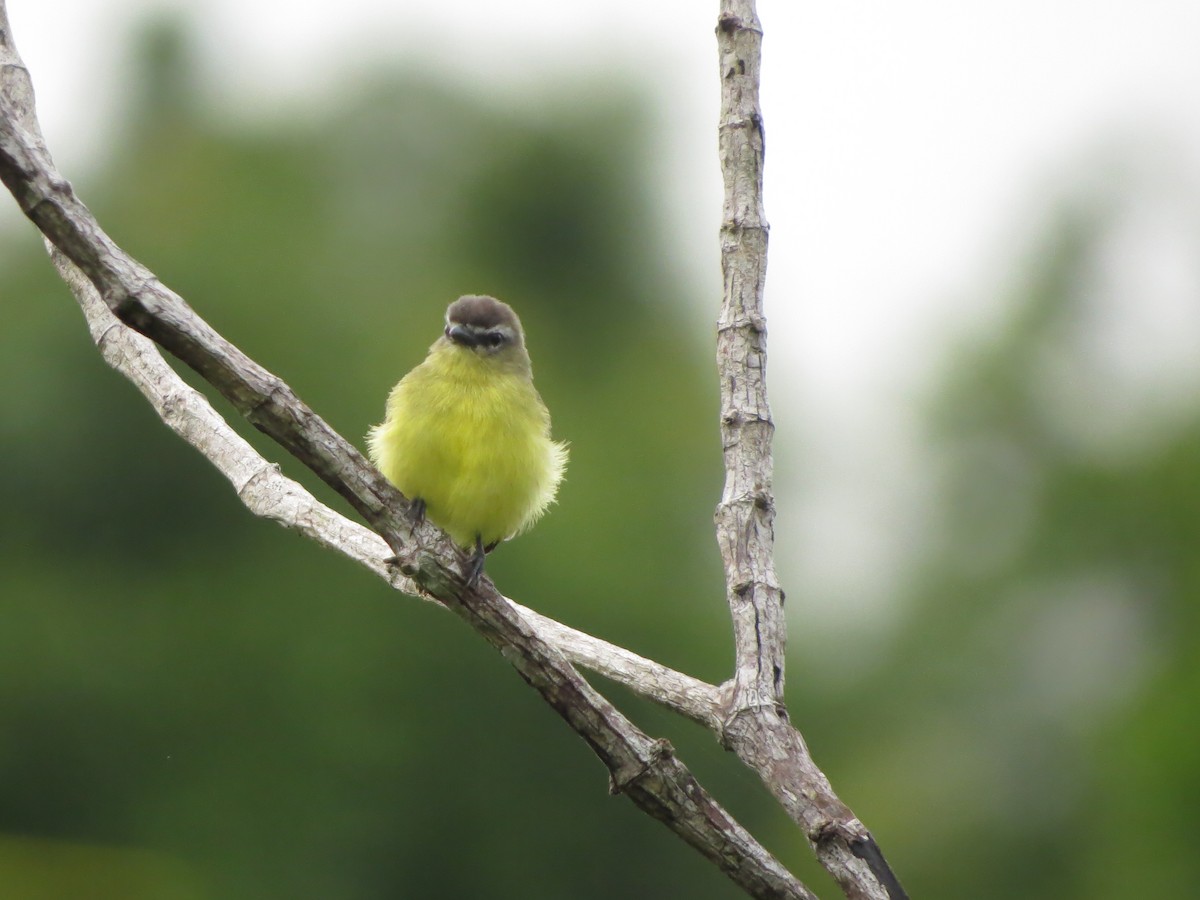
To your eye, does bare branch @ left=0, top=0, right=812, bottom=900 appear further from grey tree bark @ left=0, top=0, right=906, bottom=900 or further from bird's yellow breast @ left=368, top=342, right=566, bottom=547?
bird's yellow breast @ left=368, top=342, right=566, bottom=547

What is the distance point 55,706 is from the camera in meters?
18.5

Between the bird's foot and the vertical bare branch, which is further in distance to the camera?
the bird's foot

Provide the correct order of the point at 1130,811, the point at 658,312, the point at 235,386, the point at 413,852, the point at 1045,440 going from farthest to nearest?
the point at 658,312, the point at 1045,440, the point at 413,852, the point at 1130,811, the point at 235,386

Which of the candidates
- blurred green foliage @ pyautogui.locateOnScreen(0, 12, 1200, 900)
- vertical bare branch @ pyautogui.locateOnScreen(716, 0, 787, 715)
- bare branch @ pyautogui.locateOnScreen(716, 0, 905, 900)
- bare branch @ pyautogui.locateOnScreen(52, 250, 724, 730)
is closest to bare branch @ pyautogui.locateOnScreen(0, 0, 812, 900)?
bare branch @ pyautogui.locateOnScreen(716, 0, 905, 900)

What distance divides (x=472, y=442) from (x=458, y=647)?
1292 cm

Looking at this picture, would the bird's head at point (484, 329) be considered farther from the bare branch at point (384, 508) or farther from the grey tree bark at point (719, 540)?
the bare branch at point (384, 508)

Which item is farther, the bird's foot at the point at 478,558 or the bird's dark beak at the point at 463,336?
the bird's dark beak at the point at 463,336

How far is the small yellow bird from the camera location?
5.38 meters

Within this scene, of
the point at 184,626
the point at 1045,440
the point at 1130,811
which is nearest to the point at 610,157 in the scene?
the point at 1045,440

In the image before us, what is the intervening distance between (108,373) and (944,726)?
11795 millimetres

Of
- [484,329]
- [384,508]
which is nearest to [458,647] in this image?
[484,329]

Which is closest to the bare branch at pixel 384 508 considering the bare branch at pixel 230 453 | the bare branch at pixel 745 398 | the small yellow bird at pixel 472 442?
the bare branch at pixel 745 398

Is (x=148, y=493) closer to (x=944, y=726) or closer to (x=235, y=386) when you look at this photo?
(x=944, y=726)

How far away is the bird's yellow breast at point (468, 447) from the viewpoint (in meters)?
5.38
